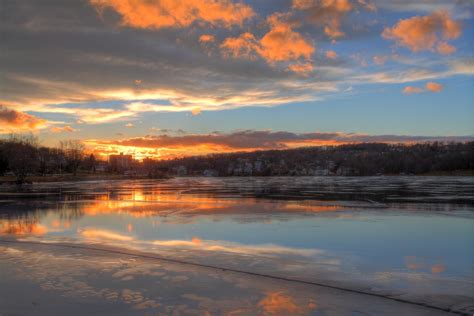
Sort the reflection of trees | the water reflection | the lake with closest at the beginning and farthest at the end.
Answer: the water reflection, the lake, the reflection of trees

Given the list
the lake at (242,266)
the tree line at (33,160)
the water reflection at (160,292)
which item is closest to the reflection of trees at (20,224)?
the lake at (242,266)

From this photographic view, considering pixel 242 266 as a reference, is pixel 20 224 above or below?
below

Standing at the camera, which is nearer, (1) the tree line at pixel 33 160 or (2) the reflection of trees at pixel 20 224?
(2) the reflection of trees at pixel 20 224

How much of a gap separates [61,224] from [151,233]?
5062mm

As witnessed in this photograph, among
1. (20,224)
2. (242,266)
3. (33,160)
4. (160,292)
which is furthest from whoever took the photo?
(33,160)

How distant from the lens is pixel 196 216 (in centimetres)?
1936

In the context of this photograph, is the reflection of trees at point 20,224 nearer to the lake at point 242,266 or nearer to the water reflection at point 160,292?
the lake at point 242,266

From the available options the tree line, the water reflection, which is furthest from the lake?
the tree line

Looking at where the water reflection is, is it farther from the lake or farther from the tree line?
the tree line

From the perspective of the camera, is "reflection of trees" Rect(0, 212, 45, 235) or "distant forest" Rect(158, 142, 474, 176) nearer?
"reflection of trees" Rect(0, 212, 45, 235)

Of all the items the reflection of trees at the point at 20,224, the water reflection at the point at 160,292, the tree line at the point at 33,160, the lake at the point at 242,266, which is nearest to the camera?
the water reflection at the point at 160,292

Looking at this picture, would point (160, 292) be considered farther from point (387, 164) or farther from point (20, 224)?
point (387, 164)

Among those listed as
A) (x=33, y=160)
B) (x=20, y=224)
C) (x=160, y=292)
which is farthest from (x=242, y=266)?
(x=33, y=160)

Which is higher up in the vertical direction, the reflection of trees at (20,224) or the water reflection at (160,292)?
the water reflection at (160,292)
